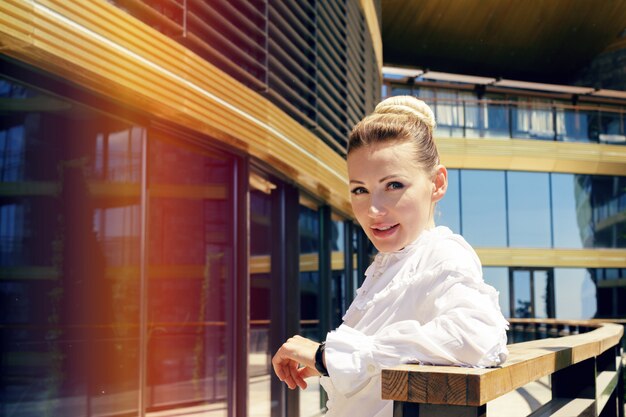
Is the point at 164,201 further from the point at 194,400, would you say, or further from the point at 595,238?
the point at 595,238

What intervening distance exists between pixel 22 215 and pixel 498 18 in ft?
67.6

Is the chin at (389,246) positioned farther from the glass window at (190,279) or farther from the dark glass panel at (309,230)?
the dark glass panel at (309,230)

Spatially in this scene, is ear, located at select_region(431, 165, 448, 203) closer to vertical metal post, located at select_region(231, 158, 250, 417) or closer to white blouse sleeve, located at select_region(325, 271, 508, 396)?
white blouse sleeve, located at select_region(325, 271, 508, 396)

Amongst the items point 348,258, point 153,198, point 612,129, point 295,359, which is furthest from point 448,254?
point 612,129

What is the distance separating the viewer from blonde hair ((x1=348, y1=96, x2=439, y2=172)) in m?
1.77

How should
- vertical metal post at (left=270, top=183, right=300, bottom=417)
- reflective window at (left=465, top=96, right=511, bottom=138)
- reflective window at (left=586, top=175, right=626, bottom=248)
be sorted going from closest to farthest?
vertical metal post at (left=270, top=183, right=300, bottom=417) → reflective window at (left=465, top=96, right=511, bottom=138) → reflective window at (left=586, top=175, right=626, bottom=248)

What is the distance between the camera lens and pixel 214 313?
6.05m

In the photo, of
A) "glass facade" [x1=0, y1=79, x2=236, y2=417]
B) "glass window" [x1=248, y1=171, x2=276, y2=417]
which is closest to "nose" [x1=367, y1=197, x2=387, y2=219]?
"glass facade" [x1=0, y1=79, x2=236, y2=417]

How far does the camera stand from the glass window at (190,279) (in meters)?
5.56

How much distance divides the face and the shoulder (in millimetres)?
57

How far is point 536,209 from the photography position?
2238 centimetres

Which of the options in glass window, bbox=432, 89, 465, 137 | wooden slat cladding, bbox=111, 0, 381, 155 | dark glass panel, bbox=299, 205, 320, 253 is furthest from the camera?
glass window, bbox=432, 89, 465, 137

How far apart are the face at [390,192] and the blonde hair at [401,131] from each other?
0.01 m

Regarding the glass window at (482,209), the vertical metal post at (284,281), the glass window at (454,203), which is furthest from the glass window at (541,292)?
the vertical metal post at (284,281)
